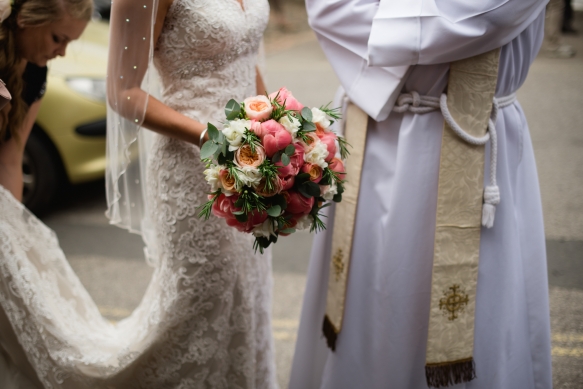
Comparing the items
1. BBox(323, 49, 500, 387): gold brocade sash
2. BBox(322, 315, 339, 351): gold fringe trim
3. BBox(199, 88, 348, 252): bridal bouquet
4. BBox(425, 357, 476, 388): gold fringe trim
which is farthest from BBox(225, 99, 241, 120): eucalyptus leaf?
BBox(425, 357, 476, 388): gold fringe trim

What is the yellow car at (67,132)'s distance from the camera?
14.9 feet

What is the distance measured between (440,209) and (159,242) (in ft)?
3.65

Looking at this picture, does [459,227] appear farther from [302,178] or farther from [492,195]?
[302,178]

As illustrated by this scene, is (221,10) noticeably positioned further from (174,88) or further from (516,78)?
(516,78)

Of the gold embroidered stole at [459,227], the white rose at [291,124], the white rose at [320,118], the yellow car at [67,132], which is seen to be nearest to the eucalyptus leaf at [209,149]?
the white rose at [291,124]

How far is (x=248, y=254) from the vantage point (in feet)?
7.88

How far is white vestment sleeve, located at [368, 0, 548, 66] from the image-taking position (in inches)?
74.7

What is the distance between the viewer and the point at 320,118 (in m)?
1.88

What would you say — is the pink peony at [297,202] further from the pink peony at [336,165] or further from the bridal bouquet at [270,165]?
the pink peony at [336,165]

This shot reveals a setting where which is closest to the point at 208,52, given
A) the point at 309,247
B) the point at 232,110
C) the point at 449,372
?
the point at 232,110

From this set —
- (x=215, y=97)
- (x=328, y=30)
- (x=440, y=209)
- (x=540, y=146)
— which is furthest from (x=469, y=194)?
(x=540, y=146)

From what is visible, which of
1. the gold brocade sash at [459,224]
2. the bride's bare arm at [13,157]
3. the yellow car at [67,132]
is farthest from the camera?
the yellow car at [67,132]

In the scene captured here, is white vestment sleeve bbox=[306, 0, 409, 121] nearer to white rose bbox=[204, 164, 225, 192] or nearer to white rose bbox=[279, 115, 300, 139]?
white rose bbox=[279, 115, 300, 139]

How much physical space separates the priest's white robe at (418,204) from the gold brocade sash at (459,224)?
0.05 meters
